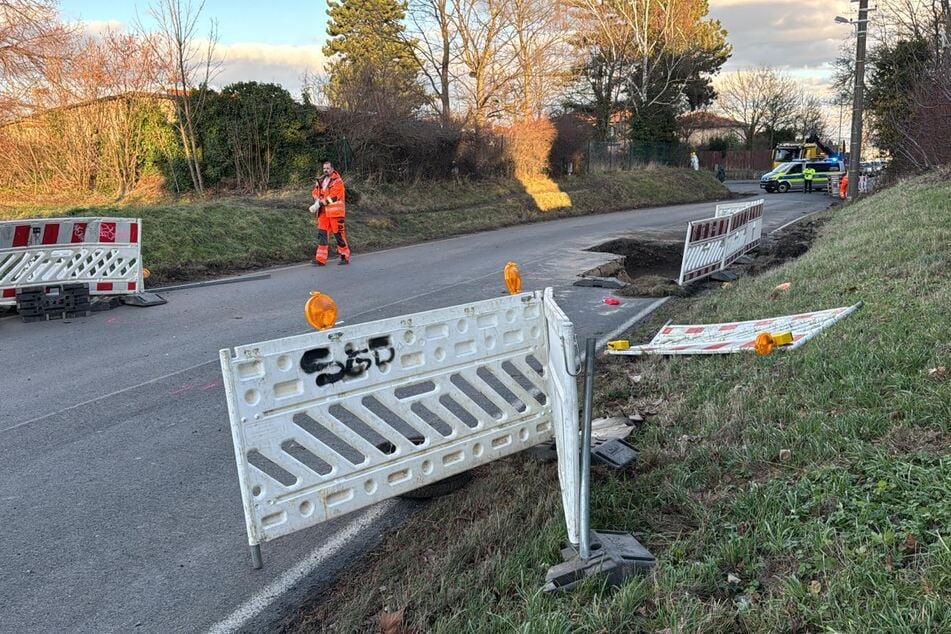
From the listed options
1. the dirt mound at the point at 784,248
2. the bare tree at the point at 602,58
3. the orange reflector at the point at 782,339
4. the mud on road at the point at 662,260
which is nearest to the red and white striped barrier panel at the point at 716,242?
the mud on road at the point at 662,260

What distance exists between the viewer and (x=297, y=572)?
11.3 feet

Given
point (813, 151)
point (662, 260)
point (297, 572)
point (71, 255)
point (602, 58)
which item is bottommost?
point (662, 260)

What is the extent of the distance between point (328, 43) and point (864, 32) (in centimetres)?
3258

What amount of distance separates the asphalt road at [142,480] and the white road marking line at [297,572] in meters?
0.01

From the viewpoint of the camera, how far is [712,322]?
7523 mm

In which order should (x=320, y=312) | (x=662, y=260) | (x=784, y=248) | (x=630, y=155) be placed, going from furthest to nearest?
(x=630, y=155) < (x=662, y=260) < (x=784, y=248) < (x=320, y=312)

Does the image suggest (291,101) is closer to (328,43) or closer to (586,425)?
(586,425)

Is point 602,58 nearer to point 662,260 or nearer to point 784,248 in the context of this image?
point 662,260

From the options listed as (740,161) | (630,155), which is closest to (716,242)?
(630,155)

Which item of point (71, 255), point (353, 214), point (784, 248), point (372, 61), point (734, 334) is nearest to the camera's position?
point (734, 334)

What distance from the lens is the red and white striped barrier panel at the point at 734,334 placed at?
5750 mm

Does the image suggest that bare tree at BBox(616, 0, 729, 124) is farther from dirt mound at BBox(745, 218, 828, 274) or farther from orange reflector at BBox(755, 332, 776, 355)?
orange reflector at BBox(755, 332, 776, 355)

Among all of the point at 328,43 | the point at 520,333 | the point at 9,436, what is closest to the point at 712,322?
the point at 520,333

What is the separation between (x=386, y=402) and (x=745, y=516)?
1.91m
